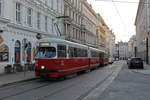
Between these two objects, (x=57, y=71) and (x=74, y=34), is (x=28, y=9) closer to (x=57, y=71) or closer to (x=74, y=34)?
(x=57, y=71)

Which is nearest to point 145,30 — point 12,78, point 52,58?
point 52,58

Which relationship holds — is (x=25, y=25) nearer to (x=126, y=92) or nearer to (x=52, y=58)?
(x=52, y=58)

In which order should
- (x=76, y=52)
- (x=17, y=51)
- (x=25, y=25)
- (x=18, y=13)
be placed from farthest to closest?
1. (x=25, y=25)
2. (x=18, y=13)
3. (x=17, y=51)
4. (x=76, y=52)

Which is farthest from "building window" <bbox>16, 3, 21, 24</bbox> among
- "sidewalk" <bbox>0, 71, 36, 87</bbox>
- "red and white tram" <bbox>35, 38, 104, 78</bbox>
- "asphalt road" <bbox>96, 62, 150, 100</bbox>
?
"asphalt road" <bbox>96, 62, 150, 100</bbox>

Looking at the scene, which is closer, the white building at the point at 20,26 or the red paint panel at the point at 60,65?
the red paint panel at the point at 60,65

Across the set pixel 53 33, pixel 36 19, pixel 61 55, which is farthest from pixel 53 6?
pixel 61 55

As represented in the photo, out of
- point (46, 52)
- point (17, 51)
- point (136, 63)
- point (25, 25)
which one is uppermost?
point (25, 25)

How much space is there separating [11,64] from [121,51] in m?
166

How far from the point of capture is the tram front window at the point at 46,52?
546 inches

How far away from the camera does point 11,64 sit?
65.4ft

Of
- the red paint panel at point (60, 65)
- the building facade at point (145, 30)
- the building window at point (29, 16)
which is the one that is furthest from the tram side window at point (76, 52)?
the building facade at point (145, 30)

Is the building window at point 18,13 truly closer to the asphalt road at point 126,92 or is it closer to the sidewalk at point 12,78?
the sidewalk at point 12,78

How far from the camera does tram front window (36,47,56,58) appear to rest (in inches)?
546

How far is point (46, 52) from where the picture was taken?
554 inches
